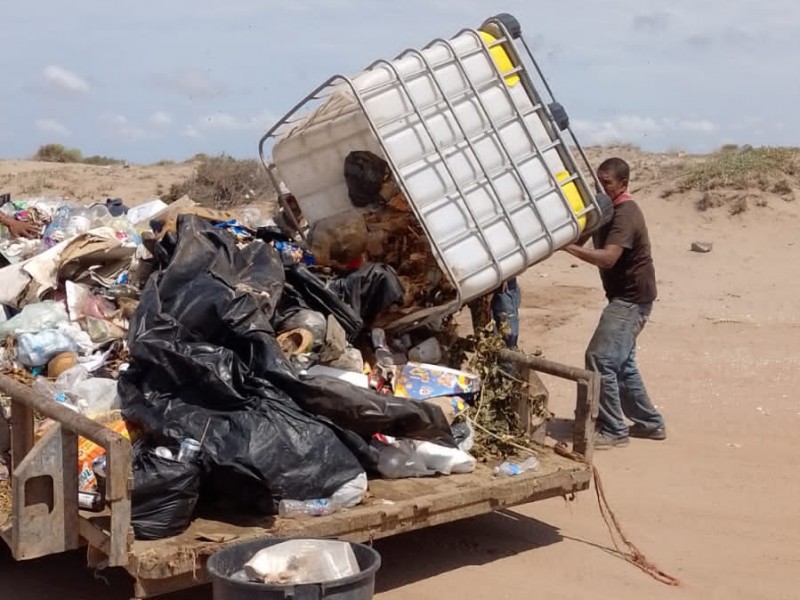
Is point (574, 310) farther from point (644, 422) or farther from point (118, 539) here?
point (118, 539)

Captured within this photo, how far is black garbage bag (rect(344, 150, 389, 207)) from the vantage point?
6078 millimetres

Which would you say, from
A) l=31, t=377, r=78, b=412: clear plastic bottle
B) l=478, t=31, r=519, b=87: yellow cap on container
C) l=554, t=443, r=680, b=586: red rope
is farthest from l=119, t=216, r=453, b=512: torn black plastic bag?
l=478, t=31, r=519, b=87: yellow cap on container

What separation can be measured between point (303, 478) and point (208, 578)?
0.58 metres

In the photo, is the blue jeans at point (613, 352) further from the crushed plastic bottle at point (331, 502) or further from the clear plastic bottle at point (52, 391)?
the clear plastic bottle at point (52, 391)

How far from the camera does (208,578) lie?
385 cm

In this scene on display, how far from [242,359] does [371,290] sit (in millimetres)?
995

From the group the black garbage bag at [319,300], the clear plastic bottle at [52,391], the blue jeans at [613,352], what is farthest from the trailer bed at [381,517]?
the blue jeans at [613,352]

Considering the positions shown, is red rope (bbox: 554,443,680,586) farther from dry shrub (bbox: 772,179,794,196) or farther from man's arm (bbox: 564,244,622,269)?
dry shrub (bbox: 772,179,794,196)

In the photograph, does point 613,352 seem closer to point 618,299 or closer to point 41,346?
point 618,299

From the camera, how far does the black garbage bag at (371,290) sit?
17.3 ft

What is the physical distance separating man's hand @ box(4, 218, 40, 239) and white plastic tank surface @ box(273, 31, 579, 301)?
231 centimetres

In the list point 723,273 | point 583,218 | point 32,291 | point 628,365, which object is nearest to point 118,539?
point 32,291

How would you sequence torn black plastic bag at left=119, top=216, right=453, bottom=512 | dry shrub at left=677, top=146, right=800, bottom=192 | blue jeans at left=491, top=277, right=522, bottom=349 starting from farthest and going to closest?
dry shrub at left=677, top=146, right=800, bottom=192
blue jeans at left=491, top=277, right=522, bottom=349
torn black plastic bag at left=119, top=216, right=453, bottom=512

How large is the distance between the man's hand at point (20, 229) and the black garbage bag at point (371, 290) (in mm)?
2534
